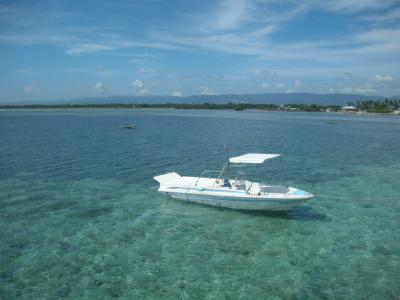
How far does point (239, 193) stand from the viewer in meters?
25.6

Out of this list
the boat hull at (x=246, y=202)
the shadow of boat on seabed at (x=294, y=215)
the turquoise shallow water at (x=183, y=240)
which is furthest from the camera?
the shadow of boat on seabed at (x=294, y=215)

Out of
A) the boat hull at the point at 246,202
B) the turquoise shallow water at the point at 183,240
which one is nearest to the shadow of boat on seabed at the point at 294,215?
the turquoise shallow water at the point at 183,240

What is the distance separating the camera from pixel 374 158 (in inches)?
1983

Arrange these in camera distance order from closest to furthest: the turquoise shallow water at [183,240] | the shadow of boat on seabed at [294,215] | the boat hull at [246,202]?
the turquoise shallow water at [183,240] → the boat hull at [246,202] → the shadow of boat on seabed at [294,215]

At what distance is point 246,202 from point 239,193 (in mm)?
823

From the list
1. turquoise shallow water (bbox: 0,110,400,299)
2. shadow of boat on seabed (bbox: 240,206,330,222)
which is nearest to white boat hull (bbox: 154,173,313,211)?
shadow of boat on seabed (bbox: 240,206,330,222)

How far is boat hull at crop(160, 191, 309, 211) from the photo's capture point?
24.7 metres

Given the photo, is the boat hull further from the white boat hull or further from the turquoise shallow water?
the turquoise shallow water

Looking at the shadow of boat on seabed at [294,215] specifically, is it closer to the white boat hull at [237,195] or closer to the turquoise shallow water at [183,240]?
the turquoise shallow water at [183,240]

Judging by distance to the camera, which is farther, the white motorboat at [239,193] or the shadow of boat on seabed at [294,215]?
the shadow of boat on seabed at [294,215]

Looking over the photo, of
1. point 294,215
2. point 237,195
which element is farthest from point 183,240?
point 294,215

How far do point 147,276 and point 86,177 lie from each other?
20468 mm

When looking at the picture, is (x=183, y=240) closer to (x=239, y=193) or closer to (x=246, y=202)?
(x=246, y=202)

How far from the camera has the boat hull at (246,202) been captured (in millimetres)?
24656
